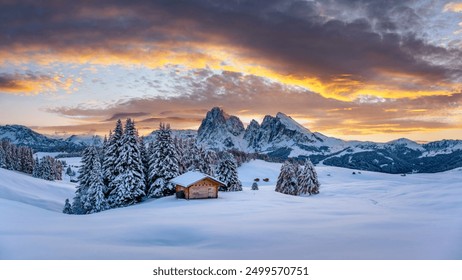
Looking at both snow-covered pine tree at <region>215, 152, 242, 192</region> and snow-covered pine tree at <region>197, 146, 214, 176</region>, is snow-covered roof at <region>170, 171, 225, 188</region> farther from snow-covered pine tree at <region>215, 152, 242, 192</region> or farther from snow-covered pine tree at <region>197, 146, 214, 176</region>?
snow-covered pine tree at <region>215, 152, 242, 192</region>

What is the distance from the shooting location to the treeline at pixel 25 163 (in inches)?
3125

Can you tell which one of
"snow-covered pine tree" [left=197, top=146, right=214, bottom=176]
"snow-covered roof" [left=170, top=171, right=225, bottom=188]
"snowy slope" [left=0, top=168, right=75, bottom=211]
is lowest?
"snowy slope" [left=0, top=168, right=75, bottom=211]

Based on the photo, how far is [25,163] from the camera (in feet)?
303

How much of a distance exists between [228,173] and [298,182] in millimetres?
18588

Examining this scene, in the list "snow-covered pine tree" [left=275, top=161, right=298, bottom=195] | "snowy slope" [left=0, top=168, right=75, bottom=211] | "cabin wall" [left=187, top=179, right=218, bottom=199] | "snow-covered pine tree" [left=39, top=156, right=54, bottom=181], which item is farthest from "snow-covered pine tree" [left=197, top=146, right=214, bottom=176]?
"snow-covered pine tree" [left=39, top=156, right=54, bottom=181]

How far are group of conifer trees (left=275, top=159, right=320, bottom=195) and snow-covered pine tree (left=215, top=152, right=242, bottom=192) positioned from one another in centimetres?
1359

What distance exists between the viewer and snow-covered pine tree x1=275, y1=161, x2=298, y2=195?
61.2 meters

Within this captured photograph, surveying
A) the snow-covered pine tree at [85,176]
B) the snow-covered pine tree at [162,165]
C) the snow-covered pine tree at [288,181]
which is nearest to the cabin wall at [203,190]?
the snow-covered pine tree at [162,165]

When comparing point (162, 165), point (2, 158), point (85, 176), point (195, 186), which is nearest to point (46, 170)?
point (2, 158)

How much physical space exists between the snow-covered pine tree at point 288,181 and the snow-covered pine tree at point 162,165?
2748 centimetres

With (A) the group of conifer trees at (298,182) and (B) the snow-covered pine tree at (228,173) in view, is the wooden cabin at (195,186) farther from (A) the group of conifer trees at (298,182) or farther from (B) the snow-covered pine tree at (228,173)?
(A) the group of conifer trees at (298,182)

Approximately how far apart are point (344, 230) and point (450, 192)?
2718 cm
